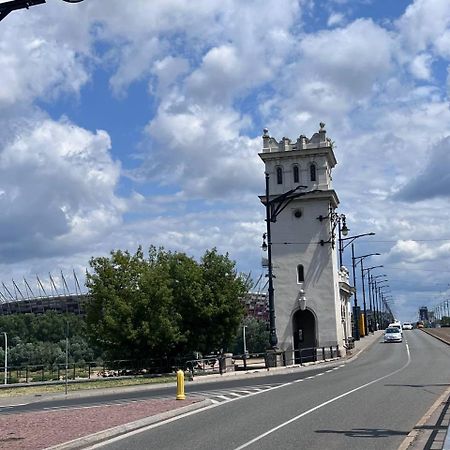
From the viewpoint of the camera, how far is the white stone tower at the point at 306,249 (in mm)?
57438

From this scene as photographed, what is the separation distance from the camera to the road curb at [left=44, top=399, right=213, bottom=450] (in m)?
12.2

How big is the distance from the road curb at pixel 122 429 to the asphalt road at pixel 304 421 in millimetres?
255

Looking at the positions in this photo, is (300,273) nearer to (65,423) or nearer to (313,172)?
(313,172)

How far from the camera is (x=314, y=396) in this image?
69.2 feet

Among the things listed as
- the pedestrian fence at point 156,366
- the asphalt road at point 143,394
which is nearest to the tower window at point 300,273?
the pedestrian fence at point 156,366

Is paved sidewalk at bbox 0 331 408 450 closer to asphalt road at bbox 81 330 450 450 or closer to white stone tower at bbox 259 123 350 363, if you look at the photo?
asphalt road at bbox 81 330 450 450

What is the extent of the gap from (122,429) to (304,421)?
3789 mm

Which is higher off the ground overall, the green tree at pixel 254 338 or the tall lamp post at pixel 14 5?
the tall lamp post at pixel 14 5

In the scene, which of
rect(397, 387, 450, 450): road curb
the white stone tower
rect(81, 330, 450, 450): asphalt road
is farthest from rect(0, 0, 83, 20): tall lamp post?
the white stone tower

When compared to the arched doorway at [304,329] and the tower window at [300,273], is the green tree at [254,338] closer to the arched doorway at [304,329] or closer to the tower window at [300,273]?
the arched doorway at [304,329]

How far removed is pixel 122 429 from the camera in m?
14.3

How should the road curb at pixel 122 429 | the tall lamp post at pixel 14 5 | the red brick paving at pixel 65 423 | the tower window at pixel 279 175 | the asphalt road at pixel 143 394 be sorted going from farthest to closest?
1. the tower window at pixel 279 175
2. the asphalt road at pixel 143 394
3. the red brick paving at pixel 65 423
4. the road curb at pixel 122 429
5. the tall lamp post at pixel 14 5

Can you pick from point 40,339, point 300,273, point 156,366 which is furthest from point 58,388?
point 40,339

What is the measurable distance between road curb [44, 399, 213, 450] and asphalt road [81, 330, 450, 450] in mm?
255
